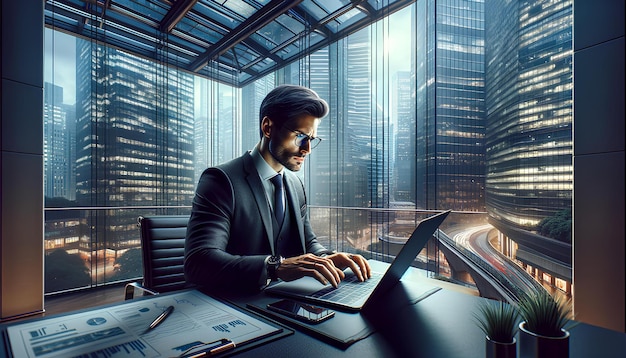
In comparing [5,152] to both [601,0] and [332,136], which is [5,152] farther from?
[601,0]

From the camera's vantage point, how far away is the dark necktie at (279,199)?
1365 millimetres

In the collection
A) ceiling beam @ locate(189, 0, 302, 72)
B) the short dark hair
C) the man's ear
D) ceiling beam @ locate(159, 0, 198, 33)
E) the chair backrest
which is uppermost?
ceiling beam @ locate(159, 0, 198, 33)

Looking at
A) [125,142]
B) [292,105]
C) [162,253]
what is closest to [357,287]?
[292,105]

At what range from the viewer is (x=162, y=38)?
182 inches

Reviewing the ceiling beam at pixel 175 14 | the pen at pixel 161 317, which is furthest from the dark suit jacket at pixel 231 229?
the ceiling beam at pixel 175 14

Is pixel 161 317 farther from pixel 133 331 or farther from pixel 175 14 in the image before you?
pixel 175 14

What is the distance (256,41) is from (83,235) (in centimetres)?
390

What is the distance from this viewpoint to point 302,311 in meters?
0.68

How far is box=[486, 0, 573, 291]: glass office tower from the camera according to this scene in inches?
85.4

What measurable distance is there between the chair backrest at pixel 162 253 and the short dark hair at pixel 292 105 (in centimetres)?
86

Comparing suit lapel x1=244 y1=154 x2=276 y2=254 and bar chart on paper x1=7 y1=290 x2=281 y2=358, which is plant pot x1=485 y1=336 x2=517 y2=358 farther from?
suit lapel x1=244 y1=154 x2=276 y2=254

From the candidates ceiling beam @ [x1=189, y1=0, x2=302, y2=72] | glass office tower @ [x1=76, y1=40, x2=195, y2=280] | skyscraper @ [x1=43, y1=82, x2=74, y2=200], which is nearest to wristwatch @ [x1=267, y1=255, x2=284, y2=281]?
ceiling beam @ [x1=189, y1=0, x2=302, y2=72]

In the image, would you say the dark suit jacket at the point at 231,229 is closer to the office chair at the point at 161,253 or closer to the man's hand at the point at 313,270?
the man's hand at the point at 313,270

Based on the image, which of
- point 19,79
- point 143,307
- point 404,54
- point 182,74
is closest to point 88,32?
point 182,74
